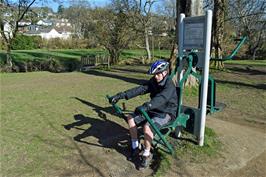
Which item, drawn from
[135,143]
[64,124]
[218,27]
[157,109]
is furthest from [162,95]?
[218,27]

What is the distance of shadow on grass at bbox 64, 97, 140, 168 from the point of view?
4832mm

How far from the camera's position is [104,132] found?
5.46 metres

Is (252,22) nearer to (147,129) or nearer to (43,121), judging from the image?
(43,121)

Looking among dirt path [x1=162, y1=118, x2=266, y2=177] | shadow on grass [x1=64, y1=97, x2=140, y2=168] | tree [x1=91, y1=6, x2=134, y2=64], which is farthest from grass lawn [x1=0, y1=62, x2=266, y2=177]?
tree [x1=91, y1=6, x2=134, y2=64]

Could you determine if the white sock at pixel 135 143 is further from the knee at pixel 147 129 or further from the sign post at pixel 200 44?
the sign post at pixel 200 44

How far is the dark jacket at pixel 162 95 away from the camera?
13.3ft

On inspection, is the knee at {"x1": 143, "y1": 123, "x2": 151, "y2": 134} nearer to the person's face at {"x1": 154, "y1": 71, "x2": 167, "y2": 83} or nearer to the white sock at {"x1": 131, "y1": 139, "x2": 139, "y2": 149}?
the white sock at {"x1": 131, "y1": 139, "x2": 139, "y2": 149}

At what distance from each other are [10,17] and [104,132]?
635 inches

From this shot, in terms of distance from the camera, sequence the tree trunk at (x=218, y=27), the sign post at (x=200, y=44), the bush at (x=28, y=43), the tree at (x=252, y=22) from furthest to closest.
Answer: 1. the bush at (x=28, y=43)
2. the tree at (x=252, y=22)
3. the tree trunk at (x=218, y=27)
4. the sign post at (x=200, y=44)

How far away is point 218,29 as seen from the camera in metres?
15.7

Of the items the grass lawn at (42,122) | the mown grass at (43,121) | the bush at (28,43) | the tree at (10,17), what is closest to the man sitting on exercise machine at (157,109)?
the mown grass at (43,121)

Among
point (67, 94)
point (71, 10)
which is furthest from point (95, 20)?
point (71, 10)

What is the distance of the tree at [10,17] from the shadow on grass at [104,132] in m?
13.8

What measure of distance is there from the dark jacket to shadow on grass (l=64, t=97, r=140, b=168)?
0.85m
